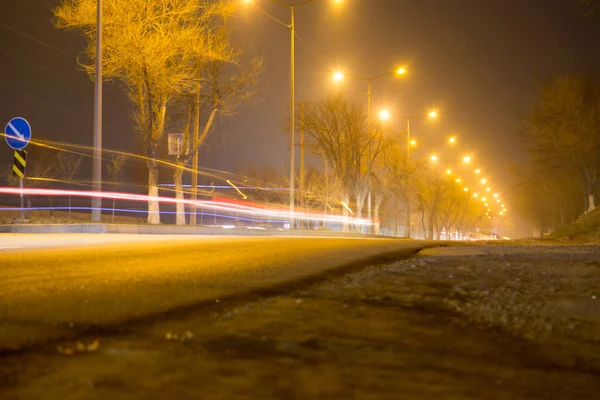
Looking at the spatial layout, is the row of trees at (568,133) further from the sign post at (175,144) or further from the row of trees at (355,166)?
the sign post at (175,144)

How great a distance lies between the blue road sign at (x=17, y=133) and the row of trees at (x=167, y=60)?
732 centimetres

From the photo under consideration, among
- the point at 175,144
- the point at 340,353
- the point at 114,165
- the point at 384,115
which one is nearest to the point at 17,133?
the point at 175,144

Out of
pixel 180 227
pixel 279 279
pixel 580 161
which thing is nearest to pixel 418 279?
pixel 279 279

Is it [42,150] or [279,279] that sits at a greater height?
[42,150]

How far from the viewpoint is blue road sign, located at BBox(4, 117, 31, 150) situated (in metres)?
19.9

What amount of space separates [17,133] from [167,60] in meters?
9.70

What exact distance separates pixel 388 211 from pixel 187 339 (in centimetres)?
7236

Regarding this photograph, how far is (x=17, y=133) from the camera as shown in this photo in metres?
20.0

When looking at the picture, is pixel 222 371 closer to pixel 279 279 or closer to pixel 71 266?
pixel 279 279

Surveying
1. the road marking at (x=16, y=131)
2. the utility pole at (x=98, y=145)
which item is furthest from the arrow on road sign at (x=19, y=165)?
the utility pole at (x=98, y=145)

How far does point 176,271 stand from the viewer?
6.77m

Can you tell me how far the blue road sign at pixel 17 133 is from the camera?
19.9m

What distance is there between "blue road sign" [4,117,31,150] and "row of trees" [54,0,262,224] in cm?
732

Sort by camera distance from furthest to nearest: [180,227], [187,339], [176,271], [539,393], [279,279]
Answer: [180,227] < [176,271] < [279,279] < [187,339] < [539,393]
